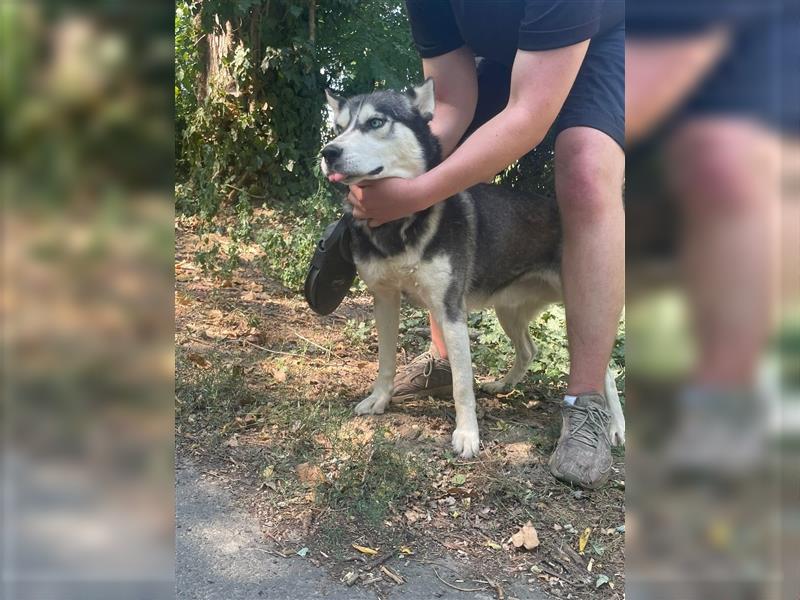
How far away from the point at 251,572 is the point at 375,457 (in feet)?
2.16

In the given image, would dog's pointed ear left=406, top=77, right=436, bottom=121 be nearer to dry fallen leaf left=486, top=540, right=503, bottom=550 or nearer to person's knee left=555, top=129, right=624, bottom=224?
person's knee left=555, top=129, right=624, bottom=224

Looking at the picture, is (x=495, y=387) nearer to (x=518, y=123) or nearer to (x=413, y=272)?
(x=413, y=272)

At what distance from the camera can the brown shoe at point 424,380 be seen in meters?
3.28

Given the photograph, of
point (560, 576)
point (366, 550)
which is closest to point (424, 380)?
point (366, 550)

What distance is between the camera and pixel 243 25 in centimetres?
642

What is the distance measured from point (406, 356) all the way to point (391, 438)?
1.35 meters

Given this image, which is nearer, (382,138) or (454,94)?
(382,138)

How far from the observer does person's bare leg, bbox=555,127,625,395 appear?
8.58ft

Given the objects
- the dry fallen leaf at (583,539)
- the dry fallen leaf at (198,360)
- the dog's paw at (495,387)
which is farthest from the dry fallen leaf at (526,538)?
the dry fallen leaf at (198,360)

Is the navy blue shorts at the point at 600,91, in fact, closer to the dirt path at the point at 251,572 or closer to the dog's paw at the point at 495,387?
the dog's paw at the point at 495,387

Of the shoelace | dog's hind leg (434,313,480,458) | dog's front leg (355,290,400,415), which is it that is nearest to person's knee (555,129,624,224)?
dog's hind leg (434,313,480,458)

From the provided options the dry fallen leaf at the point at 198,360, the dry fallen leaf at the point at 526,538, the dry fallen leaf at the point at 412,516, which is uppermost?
the dry fallen leaf at the point at 198,360

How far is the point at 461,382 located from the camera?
2785 mm

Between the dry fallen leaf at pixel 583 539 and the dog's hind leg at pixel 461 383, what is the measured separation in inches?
23.3
